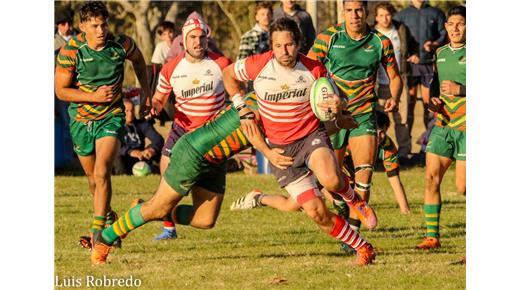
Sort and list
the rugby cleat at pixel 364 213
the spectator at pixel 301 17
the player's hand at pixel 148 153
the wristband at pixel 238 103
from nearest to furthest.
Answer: the wristband at pixel 238 103, the rugby cleat at pixel 364 213, the player's hand at pixel 148 153, the spectator at pixel 301 17

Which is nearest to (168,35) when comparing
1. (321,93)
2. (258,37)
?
(258,37)

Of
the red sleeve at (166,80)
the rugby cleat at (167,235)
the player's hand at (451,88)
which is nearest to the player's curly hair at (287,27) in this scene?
the player's hand at (451,88)

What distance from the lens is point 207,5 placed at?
3950 cm

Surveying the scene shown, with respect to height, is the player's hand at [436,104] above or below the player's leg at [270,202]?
above

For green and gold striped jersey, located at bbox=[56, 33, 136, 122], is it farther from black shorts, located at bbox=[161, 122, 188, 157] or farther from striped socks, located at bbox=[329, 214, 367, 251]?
striped socks, located at bbox=[329, 214, 367, 251]

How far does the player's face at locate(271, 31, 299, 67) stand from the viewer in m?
11.0

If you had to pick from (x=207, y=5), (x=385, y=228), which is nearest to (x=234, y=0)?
(x=207, y=5)

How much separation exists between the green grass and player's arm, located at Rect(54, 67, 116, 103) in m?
1.48

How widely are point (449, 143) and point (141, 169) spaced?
27.0 ft

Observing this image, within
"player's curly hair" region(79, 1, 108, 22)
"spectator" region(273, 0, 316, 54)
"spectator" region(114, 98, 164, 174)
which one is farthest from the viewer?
"spectator" region(273, 0, 316, 54)

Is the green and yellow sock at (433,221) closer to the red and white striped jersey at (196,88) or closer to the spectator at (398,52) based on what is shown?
the red and white striped jersey at (196,88)

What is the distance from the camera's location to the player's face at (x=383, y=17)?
1995cm

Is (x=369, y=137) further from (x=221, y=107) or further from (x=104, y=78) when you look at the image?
(x=104, y=78)

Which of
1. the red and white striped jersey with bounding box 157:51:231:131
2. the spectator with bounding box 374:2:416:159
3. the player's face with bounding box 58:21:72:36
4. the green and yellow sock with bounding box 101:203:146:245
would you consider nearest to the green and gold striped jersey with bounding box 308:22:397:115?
the red and white striped jersey with bounding box 157:51:231:131
